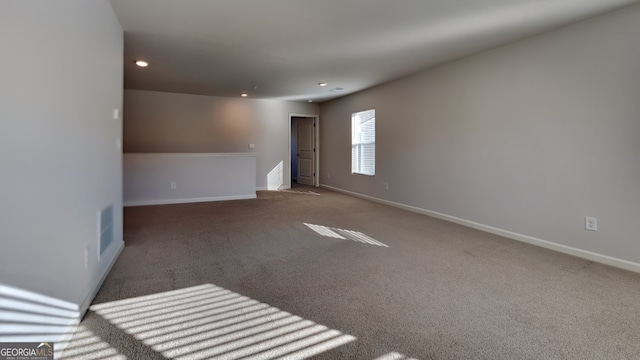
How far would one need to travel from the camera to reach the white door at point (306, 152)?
8641mm

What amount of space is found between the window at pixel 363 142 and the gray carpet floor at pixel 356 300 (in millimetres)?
2927

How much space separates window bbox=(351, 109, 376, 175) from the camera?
6410 mm

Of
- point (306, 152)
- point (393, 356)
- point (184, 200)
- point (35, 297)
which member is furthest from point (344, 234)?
point (306, 152)

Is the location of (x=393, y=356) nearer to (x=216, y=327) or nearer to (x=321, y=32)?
(x=216, y=327)

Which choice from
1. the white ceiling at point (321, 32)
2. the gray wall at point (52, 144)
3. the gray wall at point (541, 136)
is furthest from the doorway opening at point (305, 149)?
the gray wall at point (52, 144)

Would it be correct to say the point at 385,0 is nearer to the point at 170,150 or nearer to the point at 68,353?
the point at 68,353

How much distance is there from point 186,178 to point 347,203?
3.20m

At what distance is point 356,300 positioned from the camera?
2119 millimetres

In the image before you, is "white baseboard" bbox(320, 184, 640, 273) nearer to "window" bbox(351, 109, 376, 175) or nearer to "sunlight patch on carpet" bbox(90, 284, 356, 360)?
"window" bbox(351, 109, 376, 175)

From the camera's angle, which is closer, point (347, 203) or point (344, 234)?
point (344, 234)

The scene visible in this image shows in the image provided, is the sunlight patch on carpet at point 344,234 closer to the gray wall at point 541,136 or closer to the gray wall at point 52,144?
the gray wall at point 541,136

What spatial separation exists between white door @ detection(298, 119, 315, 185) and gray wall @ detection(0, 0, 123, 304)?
20.7 ft

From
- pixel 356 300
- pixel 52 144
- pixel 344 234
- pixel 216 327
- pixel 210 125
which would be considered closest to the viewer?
pixel 52 144

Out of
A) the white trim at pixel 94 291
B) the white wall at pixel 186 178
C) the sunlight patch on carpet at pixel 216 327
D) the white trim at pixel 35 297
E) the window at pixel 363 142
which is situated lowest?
the sunlight patch on carpet at pixel 216 327
